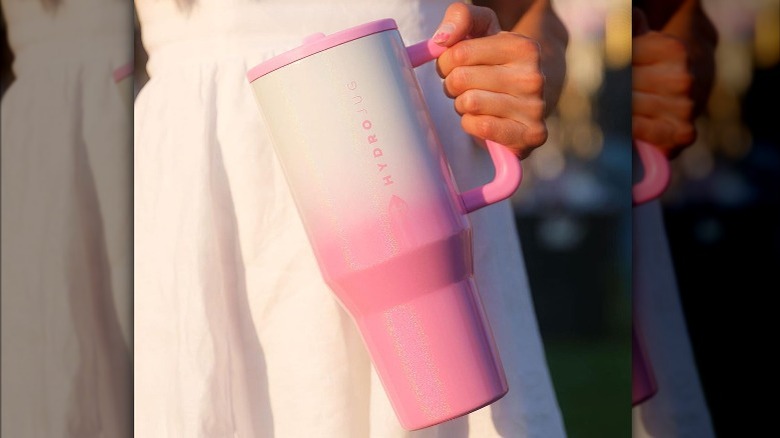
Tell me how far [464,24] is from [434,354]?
0.32 m

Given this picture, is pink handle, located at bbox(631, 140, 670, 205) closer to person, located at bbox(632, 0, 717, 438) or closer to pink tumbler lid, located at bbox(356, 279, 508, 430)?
person, located at bbox(632, 0, 717, 438)

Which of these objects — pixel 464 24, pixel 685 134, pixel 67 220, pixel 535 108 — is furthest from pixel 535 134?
pixel 67 220

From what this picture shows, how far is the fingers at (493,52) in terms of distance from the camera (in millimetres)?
916

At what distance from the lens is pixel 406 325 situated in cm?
85

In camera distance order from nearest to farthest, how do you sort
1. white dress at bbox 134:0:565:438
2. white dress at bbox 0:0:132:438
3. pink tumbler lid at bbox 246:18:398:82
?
pink tumbler lid at bbox 246:18:398:82, white dress at bbox 134:0:565:438, white dress at bbox 0:0:132:438

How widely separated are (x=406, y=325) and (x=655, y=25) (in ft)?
1.61

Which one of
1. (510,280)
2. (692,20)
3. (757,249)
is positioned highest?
(692,20)

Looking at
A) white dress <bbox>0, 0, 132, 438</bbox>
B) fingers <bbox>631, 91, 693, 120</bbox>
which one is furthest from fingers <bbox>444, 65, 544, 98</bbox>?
white dress <bbox>0, 0, 132, 438</bbox>

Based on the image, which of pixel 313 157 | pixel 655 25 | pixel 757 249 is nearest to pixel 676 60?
pixel 655 25

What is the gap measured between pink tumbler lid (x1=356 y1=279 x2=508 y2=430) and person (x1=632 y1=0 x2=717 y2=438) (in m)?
0.30

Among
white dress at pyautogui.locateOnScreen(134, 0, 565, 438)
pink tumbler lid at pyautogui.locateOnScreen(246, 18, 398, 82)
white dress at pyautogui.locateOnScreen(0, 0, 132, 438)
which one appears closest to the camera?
pink tumbler lid at pyautogui.locateOnScreen(246, 18, 398, 82)

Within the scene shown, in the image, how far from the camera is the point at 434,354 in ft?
2.77

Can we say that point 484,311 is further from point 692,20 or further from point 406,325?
point 692,20

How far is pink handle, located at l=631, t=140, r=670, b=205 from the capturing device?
1.08 m
